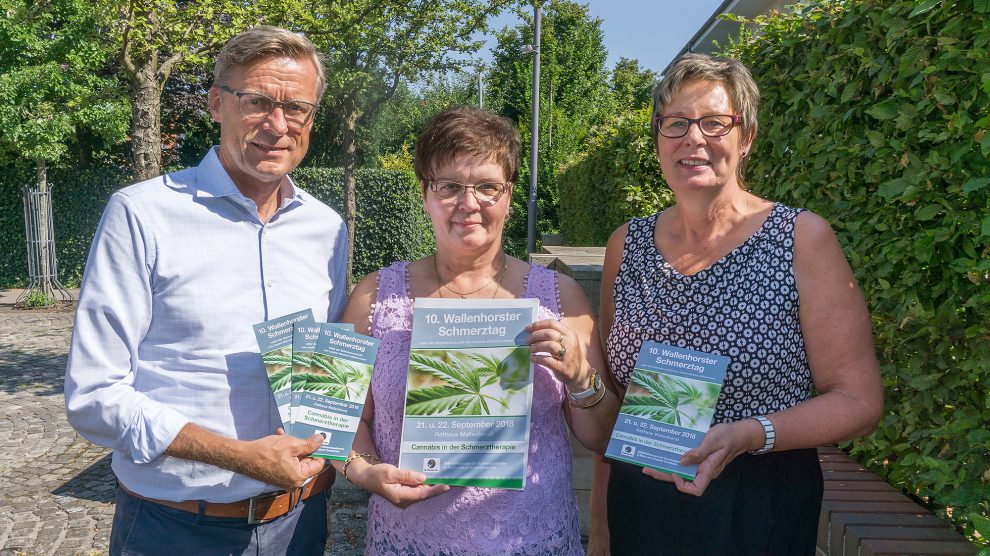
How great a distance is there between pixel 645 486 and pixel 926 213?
1.41m

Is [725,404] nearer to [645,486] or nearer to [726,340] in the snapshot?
[726,340]

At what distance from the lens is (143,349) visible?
2.01 meters

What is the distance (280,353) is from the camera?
1.89 m

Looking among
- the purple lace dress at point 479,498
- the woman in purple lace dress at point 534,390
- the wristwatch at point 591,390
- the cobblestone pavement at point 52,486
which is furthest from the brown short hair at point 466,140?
the cobblestone pavement at point 52,486

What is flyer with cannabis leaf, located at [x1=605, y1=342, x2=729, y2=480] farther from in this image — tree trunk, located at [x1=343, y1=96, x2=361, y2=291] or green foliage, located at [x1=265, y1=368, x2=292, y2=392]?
tree trunk, located at [x1=343, y1=96, x2=361, y2=291]

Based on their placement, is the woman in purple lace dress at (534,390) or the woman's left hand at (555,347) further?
the woman in purple lace dress at (534,390)

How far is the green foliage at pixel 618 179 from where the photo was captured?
7430mm

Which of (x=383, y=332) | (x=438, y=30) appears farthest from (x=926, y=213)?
(x=438, y=30)

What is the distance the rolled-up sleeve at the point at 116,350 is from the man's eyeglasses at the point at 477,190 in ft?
2.57

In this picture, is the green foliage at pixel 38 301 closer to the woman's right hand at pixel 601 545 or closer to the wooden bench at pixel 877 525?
the woman's right hand at pixel 601 545

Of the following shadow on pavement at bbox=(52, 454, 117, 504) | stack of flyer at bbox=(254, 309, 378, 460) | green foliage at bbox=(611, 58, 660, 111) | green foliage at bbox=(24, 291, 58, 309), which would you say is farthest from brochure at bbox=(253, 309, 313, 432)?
green foliage at bbox=(611, 58, 660, 111)

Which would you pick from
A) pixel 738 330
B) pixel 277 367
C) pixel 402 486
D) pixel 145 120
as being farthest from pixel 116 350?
pixel 145 120

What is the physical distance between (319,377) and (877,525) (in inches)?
80.2

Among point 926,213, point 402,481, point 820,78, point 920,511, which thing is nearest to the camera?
point 402,481
